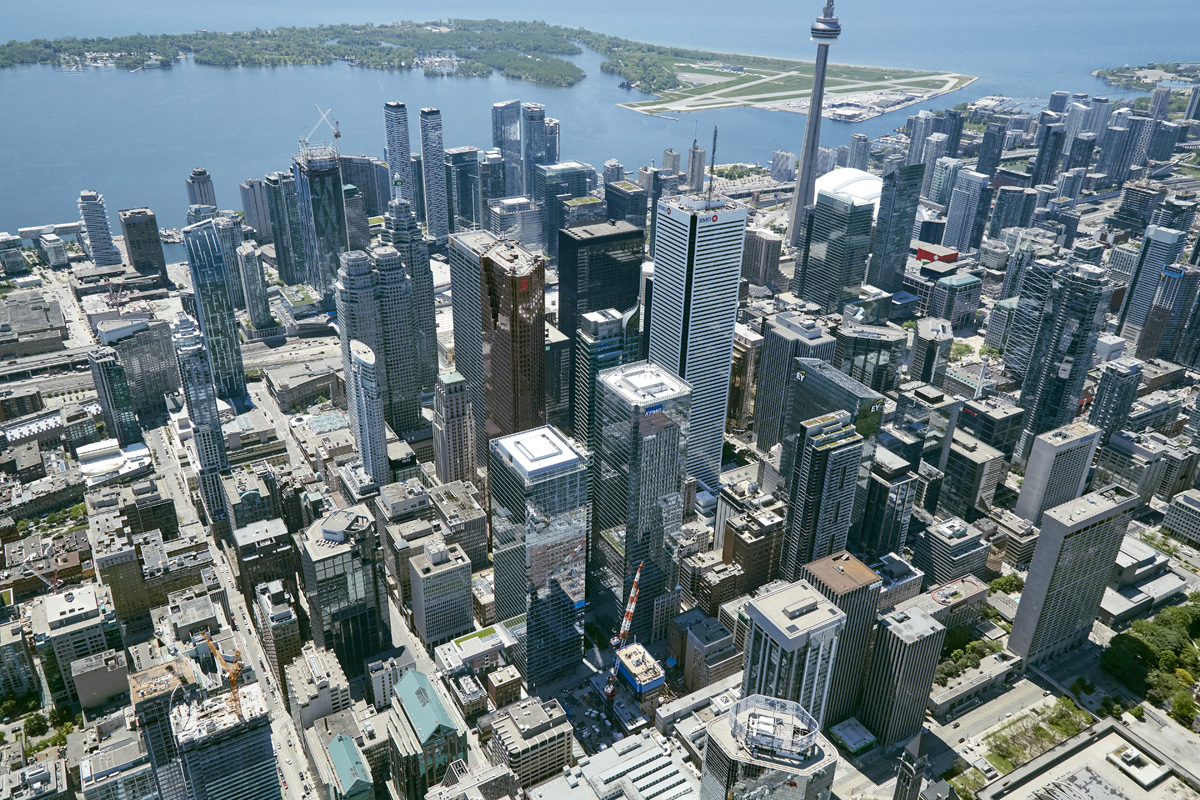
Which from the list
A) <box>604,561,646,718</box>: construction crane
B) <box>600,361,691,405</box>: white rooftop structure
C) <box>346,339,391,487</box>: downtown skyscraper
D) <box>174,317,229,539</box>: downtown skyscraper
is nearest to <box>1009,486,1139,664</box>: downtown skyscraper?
<box>600,361,691,405</box>: white rooftop structure

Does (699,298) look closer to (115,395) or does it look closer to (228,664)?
(228,664)

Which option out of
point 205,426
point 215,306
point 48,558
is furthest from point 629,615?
point 215,306

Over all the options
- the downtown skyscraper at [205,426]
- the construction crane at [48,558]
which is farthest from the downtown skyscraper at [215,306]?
the construction crane at [48,558]

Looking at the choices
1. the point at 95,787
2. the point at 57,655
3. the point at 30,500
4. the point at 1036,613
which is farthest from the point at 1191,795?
the point at 30,500

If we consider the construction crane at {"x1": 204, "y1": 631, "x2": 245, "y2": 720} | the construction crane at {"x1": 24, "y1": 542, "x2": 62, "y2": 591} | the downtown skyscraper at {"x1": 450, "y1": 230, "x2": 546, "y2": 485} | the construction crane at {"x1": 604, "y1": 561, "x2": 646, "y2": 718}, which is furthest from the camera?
the downtown skyscraper at {"x1": 450, "y1": 230, "x2": 546, "y2": 485}

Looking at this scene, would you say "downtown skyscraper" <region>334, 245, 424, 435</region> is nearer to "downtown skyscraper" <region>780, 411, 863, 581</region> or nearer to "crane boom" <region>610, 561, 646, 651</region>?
"crane boom" <region>610, 561, 646, 651</region>
